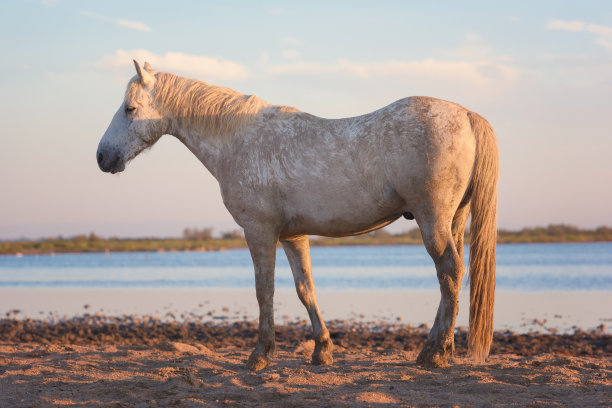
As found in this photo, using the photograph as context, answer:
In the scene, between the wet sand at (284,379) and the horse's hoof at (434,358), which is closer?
the wet sand at (284,379)

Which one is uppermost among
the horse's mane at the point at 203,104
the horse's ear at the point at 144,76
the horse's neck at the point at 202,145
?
the horse's ear at the point at 144,76

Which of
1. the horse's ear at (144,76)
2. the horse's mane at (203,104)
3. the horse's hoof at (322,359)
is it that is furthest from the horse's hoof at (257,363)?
the horse's ear at (144,76)

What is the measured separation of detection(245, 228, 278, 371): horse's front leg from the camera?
5.73 metres

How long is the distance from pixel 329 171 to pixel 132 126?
2.05 m

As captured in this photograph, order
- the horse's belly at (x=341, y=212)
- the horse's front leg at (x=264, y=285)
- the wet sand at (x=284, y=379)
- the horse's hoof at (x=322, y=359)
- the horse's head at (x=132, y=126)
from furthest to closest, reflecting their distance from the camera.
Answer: the horse's head at (x=132, y=126) < the horse's hoof at (x=322, y=359) < the horse's front leg at (x=264, y=285) < the horse's belly at (x=341, y=212) < the wet sand at (x=284, y=379)

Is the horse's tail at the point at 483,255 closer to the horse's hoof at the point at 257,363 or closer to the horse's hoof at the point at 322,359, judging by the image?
the horse's hoof at the point at 322,359

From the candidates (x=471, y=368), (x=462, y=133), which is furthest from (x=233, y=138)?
(x=471, y=368)

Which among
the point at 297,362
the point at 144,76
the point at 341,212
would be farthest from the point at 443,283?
the point at 144,76

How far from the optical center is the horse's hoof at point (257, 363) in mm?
5728

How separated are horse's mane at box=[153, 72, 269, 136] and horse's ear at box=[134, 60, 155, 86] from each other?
0.23ft

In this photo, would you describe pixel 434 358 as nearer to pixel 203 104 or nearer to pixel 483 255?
pixel 483 255

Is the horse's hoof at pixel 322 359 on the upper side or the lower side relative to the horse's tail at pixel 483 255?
lower

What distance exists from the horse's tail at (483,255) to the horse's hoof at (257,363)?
1.86 m

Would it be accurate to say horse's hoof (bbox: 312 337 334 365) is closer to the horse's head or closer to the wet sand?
the wet sand
